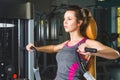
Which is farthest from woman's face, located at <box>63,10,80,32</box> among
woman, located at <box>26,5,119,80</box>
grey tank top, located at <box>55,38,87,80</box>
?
grey tank top, located at <box>55,38,87,80</box>

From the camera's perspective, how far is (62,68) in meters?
2.31

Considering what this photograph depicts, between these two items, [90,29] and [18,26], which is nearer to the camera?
[90,29]

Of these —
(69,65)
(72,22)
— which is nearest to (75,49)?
(69,65)

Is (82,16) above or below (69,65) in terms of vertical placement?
above

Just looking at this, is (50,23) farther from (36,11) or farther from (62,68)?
(62,68)

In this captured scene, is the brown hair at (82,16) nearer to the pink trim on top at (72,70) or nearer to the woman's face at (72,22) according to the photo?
the woman's face at (72,22)

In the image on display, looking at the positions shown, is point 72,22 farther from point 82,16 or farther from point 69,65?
point 69,65

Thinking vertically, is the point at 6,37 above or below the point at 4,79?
above

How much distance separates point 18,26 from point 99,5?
1172 mm

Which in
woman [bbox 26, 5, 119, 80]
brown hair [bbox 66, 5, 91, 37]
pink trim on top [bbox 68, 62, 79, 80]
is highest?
brown hair [bbox 66, 5, 91, 37]

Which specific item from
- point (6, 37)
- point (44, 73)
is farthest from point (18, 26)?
point (44, 73)

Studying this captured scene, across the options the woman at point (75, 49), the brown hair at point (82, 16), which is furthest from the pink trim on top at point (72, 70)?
the brown hair at point (82, 16)

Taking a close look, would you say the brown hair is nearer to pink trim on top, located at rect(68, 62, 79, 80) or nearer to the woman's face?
the woman's face

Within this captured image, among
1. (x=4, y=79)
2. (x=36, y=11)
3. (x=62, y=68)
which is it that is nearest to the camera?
(x=62, y=68)
